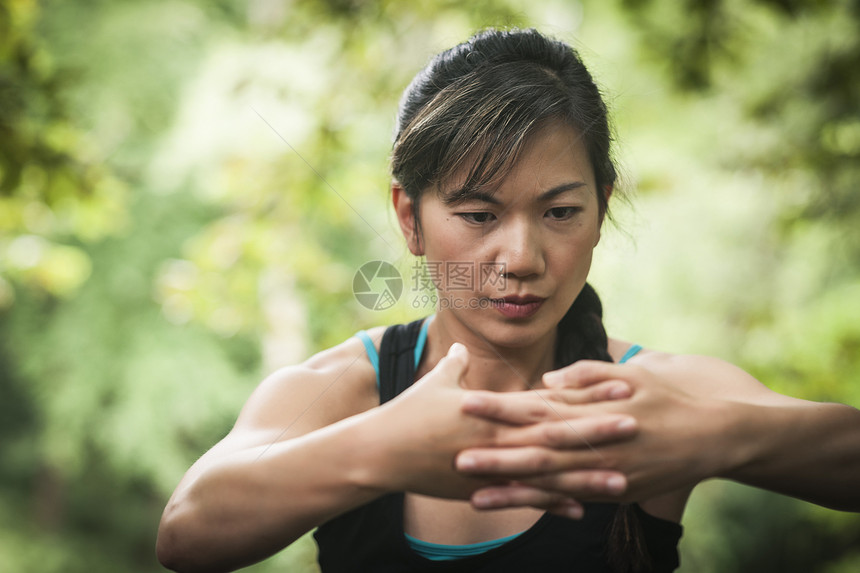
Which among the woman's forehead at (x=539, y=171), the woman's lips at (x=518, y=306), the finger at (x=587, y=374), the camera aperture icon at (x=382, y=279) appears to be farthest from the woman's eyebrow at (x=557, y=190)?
the camera aperture icon at (x=382, y=279)

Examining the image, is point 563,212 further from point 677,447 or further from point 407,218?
point 677,447

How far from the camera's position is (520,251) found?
109cm

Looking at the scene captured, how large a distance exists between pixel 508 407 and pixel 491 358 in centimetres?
41

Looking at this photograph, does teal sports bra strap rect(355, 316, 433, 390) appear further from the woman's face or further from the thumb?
the thumb

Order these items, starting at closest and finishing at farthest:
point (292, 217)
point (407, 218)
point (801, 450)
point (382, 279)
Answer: point (801, 450) → point (407, 218) → point (382, 279) → point (292, 217)

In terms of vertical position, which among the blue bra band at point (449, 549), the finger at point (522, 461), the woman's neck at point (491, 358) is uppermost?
the woman's neck at point (491, 358)

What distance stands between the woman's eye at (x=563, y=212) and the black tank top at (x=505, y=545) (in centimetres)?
52

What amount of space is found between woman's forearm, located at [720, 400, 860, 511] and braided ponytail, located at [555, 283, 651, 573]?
0.74 ft

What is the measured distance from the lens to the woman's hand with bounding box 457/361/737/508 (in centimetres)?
92

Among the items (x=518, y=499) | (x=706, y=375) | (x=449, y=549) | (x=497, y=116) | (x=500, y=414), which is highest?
(x=497, y=116)

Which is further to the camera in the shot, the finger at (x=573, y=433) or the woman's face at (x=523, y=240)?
the woman's face at (x=523, y=240)

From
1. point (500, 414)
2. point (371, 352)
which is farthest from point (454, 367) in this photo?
point (371, 352)

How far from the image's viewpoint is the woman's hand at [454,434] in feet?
2.95

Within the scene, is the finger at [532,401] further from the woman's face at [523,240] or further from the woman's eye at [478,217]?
the woman's eye at [478,217]
